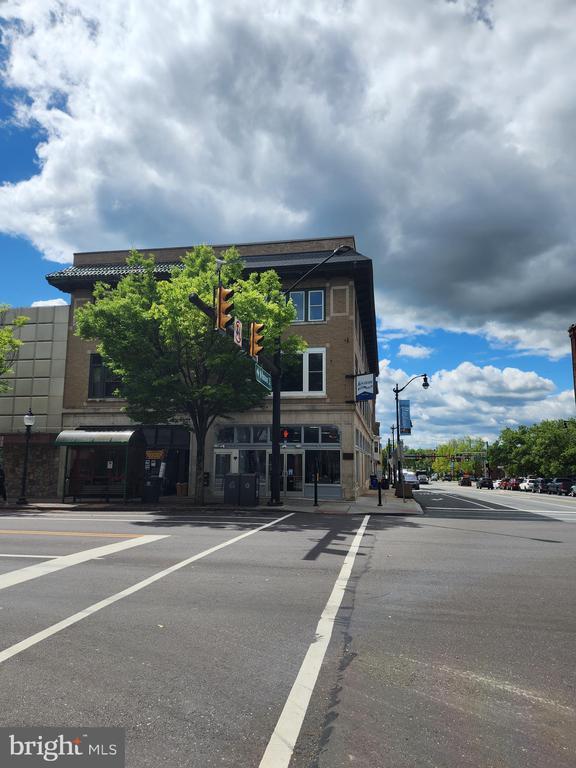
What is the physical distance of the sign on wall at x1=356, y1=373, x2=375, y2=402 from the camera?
24875mm

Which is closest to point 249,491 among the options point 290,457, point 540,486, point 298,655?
point 290,457

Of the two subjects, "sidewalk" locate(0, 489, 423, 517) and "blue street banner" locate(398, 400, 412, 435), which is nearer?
"sidewalk" locate(0, 489, 423, 517)

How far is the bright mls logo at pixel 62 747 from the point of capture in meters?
3.11

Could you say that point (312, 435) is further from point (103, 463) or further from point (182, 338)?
point (103, 463)

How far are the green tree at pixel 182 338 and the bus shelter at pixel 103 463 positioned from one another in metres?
2.48

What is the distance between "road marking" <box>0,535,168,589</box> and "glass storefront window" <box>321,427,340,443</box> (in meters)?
14.8

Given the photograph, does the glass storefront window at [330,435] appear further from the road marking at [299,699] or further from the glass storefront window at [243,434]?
the road marking at [299,699]

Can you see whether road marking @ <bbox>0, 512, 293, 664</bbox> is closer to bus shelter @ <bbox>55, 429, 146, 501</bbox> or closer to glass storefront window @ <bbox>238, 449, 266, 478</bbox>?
bus shelter @ <bbox>55, 429, 146, 501</bbox>

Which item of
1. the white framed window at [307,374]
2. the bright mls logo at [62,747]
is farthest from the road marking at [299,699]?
the white framed window at [307,374]

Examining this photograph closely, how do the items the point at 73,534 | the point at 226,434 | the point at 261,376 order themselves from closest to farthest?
the point at 73,534
the point at 261,376
the point at 226,434

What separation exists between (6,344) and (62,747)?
2682 centimetres

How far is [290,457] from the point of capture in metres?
26.1

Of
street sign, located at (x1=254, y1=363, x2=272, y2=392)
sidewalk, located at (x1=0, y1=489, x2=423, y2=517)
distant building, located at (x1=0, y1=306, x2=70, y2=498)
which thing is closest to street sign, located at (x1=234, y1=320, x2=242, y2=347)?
street sign, located at (x1=254, y1=363, x2=272, y2=392)

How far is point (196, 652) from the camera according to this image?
489cm
